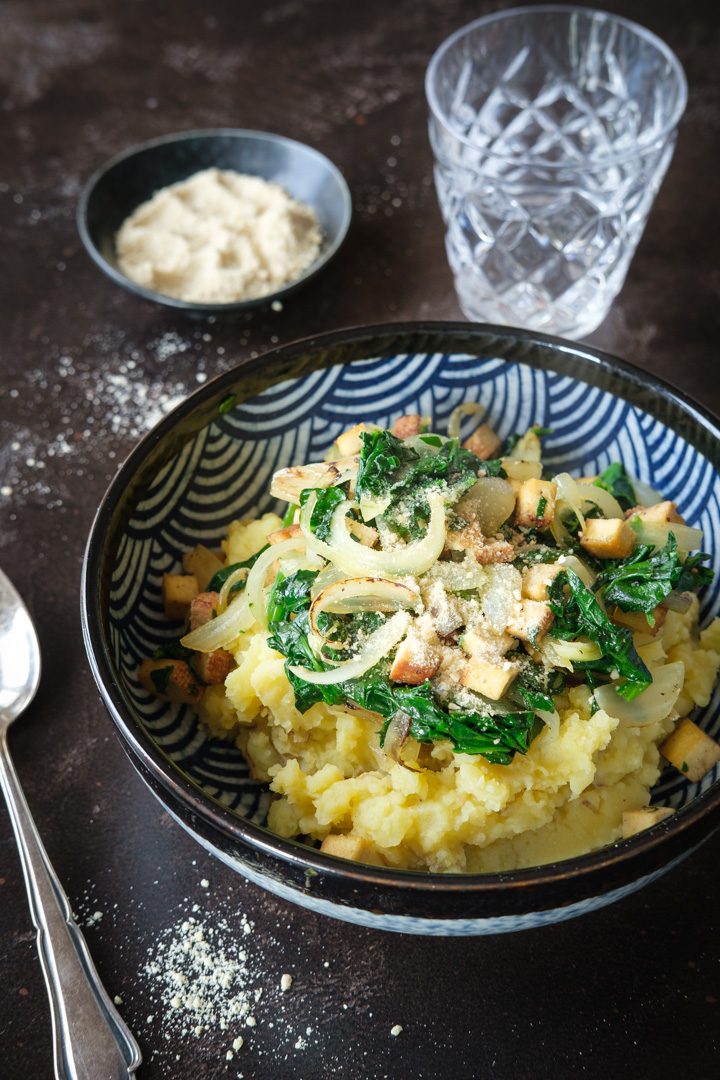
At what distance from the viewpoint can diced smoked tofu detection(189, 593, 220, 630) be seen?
8.95 ft

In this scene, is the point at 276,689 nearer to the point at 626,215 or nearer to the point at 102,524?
the point at 102,524

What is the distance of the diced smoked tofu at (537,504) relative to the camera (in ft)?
8.52

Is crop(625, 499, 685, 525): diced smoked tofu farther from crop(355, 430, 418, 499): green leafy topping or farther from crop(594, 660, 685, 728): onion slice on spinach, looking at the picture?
crop(355, 430, 418, 499): green leafy topping

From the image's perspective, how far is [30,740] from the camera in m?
2.93

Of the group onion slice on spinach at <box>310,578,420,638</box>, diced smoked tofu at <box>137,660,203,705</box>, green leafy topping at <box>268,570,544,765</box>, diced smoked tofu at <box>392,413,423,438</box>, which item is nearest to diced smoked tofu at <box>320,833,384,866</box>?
green leafy topping at <box>268,570,544,765</box>

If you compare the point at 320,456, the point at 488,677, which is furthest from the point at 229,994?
the point at 320,456

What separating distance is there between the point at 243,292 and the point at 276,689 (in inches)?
84.4

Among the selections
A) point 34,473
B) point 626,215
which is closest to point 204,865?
point 34,473

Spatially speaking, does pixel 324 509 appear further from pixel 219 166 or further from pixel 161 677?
pixel 219 166

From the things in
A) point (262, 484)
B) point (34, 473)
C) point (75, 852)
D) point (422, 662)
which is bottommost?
point (75, 852)

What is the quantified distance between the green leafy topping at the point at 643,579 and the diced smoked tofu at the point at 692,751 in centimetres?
29

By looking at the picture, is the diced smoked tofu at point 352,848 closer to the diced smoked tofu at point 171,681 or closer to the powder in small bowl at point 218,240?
→ the diced smoked tofu at point 171,681

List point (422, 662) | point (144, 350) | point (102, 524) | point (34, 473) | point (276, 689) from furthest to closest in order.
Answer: point (144, 350) < point (34, 473) < point (102, 524) < point (276, 689) < point (422, 662)

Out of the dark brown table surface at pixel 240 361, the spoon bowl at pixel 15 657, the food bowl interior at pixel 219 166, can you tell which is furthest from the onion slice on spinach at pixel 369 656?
the food bowl interior at pixel 219 166
